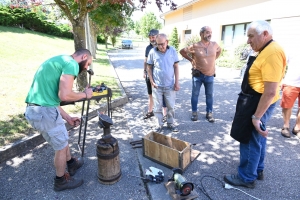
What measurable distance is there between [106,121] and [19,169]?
1.57m

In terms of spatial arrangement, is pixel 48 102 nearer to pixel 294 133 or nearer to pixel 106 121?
pixel 106 121

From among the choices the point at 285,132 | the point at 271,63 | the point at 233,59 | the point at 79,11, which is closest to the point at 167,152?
the point at 271,63

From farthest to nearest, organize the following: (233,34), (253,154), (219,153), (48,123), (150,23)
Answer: (150,23) → (233,34) → (219,153) → (253,154) → (48,123)

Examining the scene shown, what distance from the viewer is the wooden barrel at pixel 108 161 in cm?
263

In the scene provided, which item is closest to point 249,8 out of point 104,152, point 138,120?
point 138,120

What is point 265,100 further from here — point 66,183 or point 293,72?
point 66,183

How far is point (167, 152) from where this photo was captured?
2982 millimetres

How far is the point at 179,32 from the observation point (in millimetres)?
22641

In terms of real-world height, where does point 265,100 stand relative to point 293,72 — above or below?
below

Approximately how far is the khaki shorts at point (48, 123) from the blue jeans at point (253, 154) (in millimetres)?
2158

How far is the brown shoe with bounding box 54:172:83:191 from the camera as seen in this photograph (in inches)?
102

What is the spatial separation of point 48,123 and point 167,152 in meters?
1.59

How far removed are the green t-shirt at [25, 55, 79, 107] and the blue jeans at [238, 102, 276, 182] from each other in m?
2.13

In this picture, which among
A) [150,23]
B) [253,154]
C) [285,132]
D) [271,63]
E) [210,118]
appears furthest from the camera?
[150,23]
